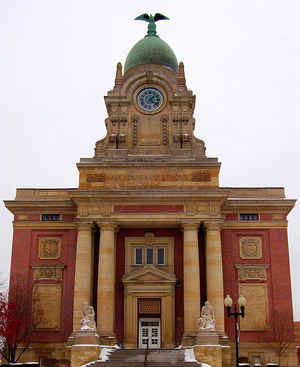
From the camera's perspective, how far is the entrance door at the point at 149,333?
40.7 meters

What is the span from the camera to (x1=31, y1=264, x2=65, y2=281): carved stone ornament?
42.7 m

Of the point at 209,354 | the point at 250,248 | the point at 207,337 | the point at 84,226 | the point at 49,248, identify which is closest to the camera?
the point at 209,354

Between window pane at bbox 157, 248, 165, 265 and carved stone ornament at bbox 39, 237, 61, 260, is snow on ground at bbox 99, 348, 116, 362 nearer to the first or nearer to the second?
window pane at bbox 157, 248, 165, 265

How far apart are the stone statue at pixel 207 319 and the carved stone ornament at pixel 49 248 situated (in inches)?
510

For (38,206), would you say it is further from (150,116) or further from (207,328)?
(207,328)

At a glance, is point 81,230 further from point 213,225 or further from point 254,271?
point 254,271

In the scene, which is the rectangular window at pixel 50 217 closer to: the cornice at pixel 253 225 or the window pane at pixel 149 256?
the window pane at pixel 149 256

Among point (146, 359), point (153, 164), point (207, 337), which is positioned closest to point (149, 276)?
point (207, 337)

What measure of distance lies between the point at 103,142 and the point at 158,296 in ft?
44.4

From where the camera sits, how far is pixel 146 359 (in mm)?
34094

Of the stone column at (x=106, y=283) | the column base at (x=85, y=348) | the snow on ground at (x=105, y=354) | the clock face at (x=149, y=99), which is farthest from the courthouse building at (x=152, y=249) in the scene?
the column base at (x=85, y=348)

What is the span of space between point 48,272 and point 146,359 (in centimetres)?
1225

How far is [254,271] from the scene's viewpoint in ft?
140

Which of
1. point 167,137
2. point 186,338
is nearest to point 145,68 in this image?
point 167,137
